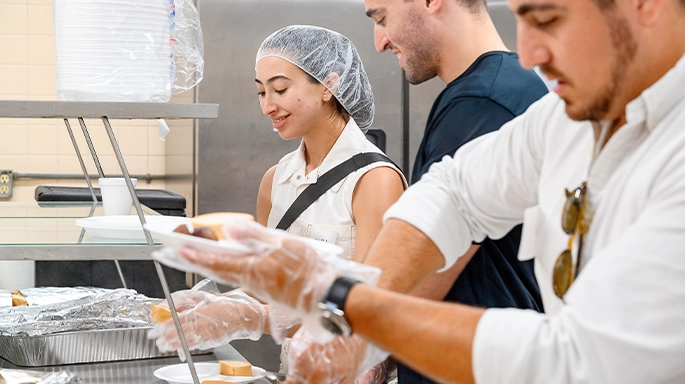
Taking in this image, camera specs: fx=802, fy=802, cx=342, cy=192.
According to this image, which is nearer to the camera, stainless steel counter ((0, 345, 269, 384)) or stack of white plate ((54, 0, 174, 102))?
stack of white plate ((54, 0, 174, 102))

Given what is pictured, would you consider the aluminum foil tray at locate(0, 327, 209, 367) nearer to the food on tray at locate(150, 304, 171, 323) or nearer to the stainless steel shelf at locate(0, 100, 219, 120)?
the food on tray at locate(150, 304, 171, 323)

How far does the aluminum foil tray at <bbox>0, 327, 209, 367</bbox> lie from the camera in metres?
1.73

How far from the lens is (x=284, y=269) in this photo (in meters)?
0.99

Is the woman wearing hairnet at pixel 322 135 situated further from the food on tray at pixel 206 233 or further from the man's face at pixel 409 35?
the food on tray at pixel 206 233

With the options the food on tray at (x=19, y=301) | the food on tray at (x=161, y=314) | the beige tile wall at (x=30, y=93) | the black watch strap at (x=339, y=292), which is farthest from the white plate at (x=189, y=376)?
the beige tile wall at (x=30, y=93)

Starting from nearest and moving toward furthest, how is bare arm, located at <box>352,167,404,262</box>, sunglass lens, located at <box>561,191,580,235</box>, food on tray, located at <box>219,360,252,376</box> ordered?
sunglass lens, located at <box>561,191,580,235</box> < food on tray, located at <box>219,360,252,376</box> < bare arm, located at <box>352,167,404,262</box>

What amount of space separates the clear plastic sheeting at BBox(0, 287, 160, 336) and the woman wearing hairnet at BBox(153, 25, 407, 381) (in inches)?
19.7

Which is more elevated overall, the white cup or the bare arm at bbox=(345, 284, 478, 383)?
the white cup

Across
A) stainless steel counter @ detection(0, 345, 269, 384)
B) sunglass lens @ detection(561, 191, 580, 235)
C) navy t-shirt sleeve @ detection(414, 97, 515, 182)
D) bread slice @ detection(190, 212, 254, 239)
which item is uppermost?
navy t-shirt sleeve @ detection(414, 97, 515, 182)

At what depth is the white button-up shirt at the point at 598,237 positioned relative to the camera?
833 millimetres

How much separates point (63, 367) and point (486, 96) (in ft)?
3.54

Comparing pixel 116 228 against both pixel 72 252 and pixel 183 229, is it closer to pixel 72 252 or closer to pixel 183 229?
pixel 72 252

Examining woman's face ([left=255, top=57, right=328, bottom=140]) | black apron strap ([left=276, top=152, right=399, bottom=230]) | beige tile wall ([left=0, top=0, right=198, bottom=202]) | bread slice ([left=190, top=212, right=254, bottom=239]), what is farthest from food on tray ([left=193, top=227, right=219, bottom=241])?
beige tile wall ([left=0, top=0, right=198, bottom=202])

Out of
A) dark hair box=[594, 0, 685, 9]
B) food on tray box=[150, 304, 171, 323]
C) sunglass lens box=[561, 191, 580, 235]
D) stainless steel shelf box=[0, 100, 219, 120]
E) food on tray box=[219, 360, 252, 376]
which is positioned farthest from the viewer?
food on tray box=[219, 360, 252, 376]
